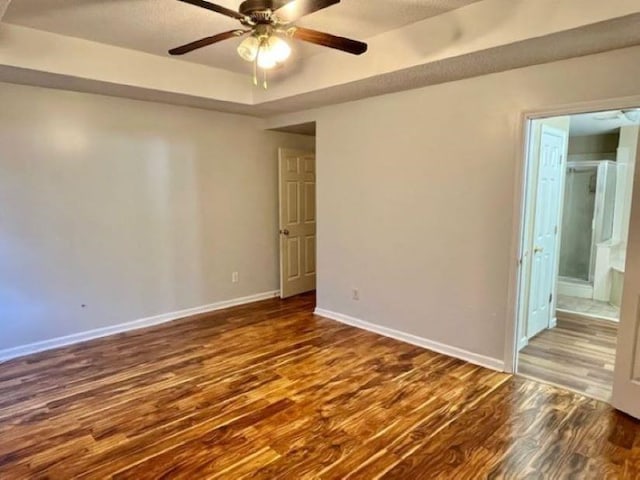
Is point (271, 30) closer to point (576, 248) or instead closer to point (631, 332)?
point (631, 332)

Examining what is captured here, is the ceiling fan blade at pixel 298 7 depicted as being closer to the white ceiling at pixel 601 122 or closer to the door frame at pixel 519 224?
the door frame at pixel 519 224

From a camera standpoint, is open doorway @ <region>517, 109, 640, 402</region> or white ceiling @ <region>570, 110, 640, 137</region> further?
white ceiling @ <region>570, 110, 640, 137</region>

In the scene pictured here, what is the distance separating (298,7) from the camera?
6.47ft

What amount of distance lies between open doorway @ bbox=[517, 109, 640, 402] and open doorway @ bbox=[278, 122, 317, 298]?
111 inches

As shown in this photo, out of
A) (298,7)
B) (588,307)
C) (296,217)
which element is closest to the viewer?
(298,7)

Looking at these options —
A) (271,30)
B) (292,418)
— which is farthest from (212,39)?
(292,418)

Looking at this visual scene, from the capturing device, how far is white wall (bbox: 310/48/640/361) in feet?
10.2

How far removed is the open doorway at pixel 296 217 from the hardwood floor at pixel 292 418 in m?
1.88

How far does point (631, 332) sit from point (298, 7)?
2.82m

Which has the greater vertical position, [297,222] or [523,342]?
[297,222]

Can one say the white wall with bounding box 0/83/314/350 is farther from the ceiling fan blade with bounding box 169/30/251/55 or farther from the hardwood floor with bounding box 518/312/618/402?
the hardwood floor with bounding box 518/312/618/402

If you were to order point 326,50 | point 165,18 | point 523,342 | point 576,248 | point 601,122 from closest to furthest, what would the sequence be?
point 165,18, point 326,50, point 523,342, point 601,122, point 576,248

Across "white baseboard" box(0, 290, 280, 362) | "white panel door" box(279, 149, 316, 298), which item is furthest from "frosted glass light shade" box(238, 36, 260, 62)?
"white baseboard" box(0, 290, 280, 362)

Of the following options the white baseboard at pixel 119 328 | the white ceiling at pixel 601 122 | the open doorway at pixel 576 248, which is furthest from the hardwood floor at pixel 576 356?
the white baseboard at pixel 119 328
